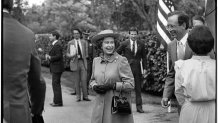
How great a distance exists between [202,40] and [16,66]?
6.07ft

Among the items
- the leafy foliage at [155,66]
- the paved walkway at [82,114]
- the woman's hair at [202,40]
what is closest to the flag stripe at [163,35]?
the leafy foliage at [155,66]

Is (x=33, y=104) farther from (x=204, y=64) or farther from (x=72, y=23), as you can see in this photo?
(x=72, y=23)

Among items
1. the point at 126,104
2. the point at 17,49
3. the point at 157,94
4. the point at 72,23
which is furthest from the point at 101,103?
the point at 72,23

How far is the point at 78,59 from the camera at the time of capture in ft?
41.3

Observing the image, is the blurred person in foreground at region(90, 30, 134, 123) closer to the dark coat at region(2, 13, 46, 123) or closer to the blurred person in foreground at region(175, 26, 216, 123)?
the blurred person in foreground at region(175, 26, 216, 123)

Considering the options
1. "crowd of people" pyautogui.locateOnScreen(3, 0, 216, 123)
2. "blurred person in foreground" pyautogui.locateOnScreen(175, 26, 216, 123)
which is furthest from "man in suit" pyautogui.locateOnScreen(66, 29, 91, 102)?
"blurred person in foreground" pyautogui.locateOnScreen(175, 26, 216, 123)

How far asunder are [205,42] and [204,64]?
210 mm

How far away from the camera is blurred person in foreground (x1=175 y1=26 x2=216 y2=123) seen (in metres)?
4.16

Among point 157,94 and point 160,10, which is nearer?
point 160,10

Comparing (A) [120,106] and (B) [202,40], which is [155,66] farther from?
(B) [202,40]

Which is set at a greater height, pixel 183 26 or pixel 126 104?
pixel 183 26

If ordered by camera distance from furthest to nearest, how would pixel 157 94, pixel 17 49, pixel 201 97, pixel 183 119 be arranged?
1. pixel 157 94
2. pixel 183 119
3. pixel 201 97
4. pixel 17 49

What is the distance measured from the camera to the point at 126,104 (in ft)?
19.6

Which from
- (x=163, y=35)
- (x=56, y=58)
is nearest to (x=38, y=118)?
(x=163, y=35)
